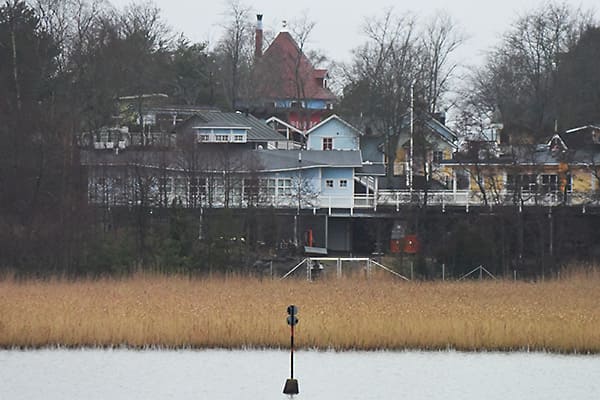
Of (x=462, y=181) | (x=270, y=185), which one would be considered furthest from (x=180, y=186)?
(x=462, y=181)

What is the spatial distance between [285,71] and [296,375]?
75.1 metres

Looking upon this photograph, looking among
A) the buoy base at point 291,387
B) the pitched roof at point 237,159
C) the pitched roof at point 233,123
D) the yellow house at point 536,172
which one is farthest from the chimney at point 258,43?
the buoy base at point 291,387

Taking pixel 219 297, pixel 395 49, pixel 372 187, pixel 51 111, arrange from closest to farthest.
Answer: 1. pixel 219 297
2. pixel 51 111
3. pixel 372 187
4. pixel 395 49

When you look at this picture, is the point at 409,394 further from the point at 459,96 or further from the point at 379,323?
the point at 459,96

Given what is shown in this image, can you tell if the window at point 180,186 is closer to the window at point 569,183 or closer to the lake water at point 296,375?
the window at point 569,183

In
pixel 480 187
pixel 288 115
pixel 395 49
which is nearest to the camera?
pixel 480 187

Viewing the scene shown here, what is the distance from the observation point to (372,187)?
70.9 metres

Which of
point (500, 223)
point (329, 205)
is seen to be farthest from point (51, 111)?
point (500, 223)

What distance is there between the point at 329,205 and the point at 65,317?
34.0 m

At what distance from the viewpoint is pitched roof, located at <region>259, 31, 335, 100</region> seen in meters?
100

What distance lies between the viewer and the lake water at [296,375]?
25516 mm

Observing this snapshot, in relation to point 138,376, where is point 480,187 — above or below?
above

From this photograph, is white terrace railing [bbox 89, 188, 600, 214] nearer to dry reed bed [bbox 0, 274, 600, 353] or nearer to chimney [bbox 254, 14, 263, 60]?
dry reed bed [bbox 0, 274, 600, 353]

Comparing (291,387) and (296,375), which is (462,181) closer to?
(296,375)
